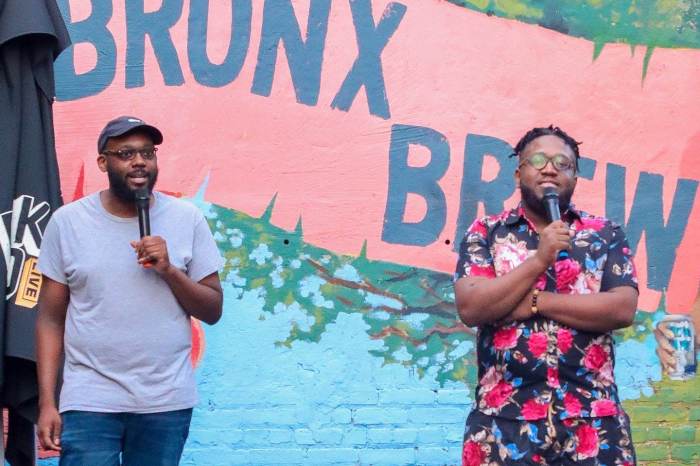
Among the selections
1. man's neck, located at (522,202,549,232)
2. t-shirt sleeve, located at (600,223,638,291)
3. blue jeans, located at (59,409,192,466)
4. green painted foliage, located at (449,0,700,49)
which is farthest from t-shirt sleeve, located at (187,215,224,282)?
green painted foliage, located at (449,0,700,49)

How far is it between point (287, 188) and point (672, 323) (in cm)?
214

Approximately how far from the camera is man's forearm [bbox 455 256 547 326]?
342 cm

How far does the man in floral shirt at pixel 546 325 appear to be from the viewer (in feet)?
11.2

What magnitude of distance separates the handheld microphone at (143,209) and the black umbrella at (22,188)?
24.5 inches

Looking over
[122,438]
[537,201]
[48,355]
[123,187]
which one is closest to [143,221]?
[123,187]

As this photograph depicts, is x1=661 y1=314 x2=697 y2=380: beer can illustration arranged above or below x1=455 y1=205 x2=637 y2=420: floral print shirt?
above

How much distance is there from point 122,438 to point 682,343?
10.8 feet

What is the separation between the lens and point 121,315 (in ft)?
11.8

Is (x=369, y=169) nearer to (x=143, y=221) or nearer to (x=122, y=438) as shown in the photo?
(x=143, y=221)

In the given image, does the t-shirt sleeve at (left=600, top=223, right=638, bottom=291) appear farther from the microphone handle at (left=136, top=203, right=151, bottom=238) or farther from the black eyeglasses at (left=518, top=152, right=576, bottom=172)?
the microphone handle at (left=136, top=203, right=151, bottom=238)

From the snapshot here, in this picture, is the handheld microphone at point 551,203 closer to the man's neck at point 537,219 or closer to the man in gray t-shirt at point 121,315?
the man's neck at point 537,219

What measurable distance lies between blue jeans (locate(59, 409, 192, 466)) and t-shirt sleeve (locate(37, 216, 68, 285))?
47cm

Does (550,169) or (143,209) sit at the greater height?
(550,169)

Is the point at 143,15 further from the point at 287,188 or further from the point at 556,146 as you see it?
the point at 556,146
